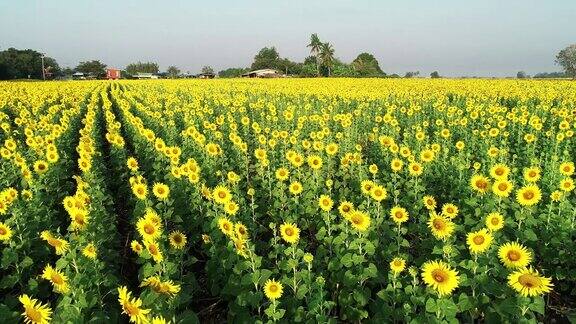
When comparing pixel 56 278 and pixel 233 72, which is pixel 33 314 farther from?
pixel 233 72

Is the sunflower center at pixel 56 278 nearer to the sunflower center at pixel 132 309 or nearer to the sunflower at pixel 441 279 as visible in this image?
the sunflower center at pixel 132 309

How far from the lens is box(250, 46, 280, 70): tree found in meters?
130

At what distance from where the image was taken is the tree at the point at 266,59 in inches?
5138

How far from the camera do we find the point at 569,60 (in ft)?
233

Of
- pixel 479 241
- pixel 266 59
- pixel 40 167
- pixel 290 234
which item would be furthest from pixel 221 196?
pixel 266 59

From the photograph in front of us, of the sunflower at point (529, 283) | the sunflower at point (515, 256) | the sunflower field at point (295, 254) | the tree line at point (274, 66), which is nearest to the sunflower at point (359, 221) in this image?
the sunflower field at point (295, 254)

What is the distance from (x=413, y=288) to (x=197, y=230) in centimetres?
353

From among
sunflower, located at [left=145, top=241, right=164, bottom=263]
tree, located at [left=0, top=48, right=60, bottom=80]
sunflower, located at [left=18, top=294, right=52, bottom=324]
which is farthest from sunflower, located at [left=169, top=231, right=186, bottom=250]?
tree, located at [left=0, top=48, right=60, bottom=80]

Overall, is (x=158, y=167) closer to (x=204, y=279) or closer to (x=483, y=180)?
(x=204, y=279)

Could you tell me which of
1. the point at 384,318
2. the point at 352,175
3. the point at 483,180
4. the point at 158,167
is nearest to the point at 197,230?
the point at 158,167

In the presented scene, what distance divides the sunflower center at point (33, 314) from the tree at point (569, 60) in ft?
273

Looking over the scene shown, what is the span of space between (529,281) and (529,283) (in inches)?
0.5

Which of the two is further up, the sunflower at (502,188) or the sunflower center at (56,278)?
the sunflower at (502,188)

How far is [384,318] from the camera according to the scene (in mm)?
3674
